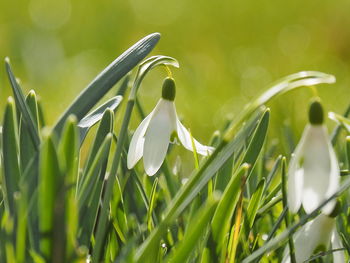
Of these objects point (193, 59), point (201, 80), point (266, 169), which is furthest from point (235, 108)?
point (266, 169)

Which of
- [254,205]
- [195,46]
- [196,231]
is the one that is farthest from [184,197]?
[195,46]

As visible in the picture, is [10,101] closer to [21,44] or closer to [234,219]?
[234,219]

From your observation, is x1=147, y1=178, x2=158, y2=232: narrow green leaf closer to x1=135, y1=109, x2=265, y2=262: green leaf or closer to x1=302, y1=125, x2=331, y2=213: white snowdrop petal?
x1=135, y1=109, x2=265, y2=262: green leaf

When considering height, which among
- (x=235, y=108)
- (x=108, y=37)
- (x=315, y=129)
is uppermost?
(x=315, y=129)

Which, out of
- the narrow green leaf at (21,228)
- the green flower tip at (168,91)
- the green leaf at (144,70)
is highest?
the green leaf at (144,70)

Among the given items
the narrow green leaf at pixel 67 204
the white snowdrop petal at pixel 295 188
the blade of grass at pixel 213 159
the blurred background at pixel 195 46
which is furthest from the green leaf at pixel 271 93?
the blurred background at pixel 195 46

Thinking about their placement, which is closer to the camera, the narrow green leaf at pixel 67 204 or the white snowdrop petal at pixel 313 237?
the narrow green leaf at pixel 67 204

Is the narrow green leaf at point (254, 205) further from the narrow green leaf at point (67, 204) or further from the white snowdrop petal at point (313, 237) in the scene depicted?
the narrow green leaf at point (67, 204)
